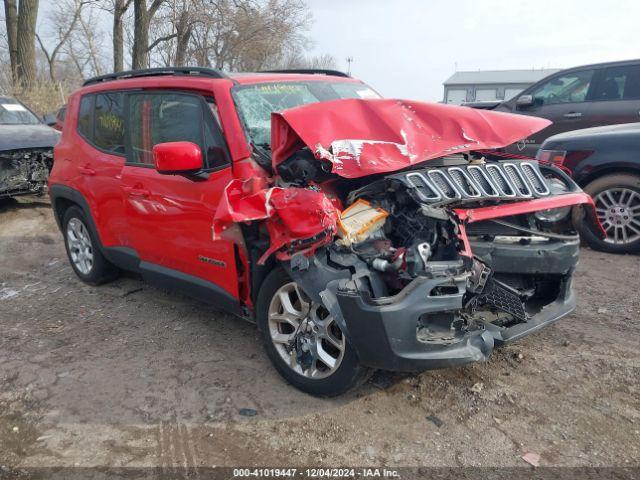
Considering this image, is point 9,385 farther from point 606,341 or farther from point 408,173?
point 606,341

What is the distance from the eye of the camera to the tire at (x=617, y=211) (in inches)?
209

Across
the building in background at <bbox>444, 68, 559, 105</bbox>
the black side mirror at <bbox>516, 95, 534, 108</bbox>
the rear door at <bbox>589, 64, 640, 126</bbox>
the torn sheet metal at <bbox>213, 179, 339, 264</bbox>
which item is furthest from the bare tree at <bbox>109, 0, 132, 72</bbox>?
the building in background at <bbox>444, 68, 559, 105</bbox>

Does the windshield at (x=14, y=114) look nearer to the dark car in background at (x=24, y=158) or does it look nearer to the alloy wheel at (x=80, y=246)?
the dark car in background at (x=24, y=158)

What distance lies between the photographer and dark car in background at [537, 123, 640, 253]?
5.32 meters

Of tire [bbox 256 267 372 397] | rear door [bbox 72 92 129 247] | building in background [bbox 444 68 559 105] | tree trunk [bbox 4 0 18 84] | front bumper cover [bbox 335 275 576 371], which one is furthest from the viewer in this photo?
building in background [bbox 444 68 559 105]

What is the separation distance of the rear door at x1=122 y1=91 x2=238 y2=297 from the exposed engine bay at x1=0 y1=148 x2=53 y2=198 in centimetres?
501

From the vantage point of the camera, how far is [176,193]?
11.9 feet

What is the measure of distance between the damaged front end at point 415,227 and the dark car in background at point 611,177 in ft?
8.12

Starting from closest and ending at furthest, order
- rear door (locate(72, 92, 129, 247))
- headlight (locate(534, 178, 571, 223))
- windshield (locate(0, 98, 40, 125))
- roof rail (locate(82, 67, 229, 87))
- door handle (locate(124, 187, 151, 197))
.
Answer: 1. headlight (locate(534, 178, 571, 223))
2. roof rail (locate(82, 67, 229, 87))
3. door handle (locate(124, 187, 151, 197))
4. rear door (locate(72, 92, 129, 247))
5. windshield (locate(0, 98, 40, 125))

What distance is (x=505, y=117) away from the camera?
11.1 ft

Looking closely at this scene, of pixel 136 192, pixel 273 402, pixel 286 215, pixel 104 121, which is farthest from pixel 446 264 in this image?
pixel 104 121

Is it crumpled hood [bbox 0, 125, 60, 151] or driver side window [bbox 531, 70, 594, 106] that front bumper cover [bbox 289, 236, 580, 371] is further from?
crumpled hood [bbox 0, 125, 60, 151]

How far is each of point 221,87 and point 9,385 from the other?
7.80ft

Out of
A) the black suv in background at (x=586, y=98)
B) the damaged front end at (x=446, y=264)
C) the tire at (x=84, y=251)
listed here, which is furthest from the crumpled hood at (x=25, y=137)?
the black suv in background at (x=586, y=98)
